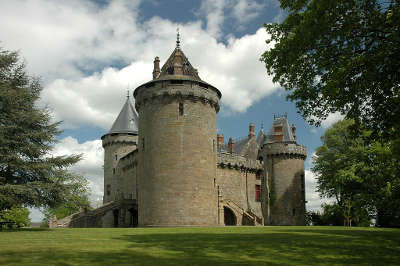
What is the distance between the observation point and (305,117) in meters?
16.4

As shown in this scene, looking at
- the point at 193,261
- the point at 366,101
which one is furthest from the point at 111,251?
the point at 366,101

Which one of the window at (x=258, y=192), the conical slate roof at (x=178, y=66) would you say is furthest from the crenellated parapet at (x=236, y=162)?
the conical slate roof at (x=178, y=66)

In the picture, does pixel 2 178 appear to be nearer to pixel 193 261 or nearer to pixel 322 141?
pixel 193 261

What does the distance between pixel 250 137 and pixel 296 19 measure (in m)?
33.4

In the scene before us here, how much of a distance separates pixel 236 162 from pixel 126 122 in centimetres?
1523

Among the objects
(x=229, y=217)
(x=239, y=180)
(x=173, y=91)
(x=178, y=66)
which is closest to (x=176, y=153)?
(x=173, y=91)

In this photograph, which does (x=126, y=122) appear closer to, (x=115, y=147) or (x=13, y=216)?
(x=115, y=147)

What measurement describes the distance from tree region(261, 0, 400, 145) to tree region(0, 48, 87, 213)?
14108 mm

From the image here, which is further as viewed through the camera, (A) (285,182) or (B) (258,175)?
(B) (258,175)

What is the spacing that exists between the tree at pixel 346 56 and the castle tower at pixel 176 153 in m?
15.5

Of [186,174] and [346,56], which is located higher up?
[346,56]

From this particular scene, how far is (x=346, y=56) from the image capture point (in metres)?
13.6

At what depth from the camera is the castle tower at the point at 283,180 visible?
1729 inches

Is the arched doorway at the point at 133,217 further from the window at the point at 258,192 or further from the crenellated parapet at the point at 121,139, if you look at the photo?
the window at the point at 258,192
